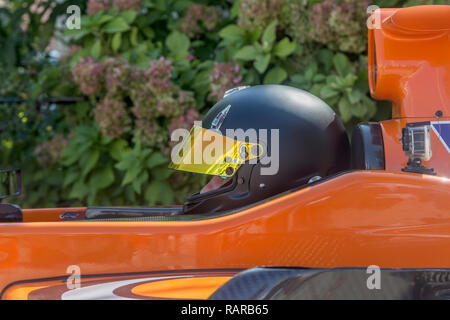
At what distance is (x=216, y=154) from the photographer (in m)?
2.13

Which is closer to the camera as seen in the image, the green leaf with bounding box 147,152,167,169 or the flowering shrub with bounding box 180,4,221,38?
the green leaf with bounding box 147,152,167,169

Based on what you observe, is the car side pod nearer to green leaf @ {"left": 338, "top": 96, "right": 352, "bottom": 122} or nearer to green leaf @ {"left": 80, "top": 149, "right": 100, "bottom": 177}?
green leaf @ {"left": 338, "top": 96, "right": 352, "bottom": 122}

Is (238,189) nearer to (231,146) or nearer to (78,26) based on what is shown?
(231,146)

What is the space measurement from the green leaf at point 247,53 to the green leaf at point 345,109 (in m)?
0.69

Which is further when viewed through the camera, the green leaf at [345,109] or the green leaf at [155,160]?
the green leaf at [155,160]

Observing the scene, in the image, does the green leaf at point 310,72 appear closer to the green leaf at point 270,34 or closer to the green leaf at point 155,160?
the green leaf at point 270,34

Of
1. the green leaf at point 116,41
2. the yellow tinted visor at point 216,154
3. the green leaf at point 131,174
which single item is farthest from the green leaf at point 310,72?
the yellow tinted visor at point 216,154

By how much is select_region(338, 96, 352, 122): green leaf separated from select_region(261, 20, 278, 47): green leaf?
24.9 inches

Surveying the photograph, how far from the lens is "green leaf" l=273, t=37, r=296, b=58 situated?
361 centimetres

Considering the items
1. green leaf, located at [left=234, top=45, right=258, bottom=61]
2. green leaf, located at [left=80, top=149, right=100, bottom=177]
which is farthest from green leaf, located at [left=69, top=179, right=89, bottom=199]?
green leaf, located at [left=234, top=45, right=258, bottom=61]

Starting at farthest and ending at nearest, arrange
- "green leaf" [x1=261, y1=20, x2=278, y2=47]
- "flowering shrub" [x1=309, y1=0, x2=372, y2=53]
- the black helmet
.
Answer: "green leaf" [x1=261, y1=20, x2=278, y2=47] → "flowering shrub" [x1=309, y1=0, x2=372, y2=53] → the black helmet

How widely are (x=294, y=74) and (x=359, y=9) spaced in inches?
26.3

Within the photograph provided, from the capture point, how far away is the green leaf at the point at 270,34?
361 centimetres
